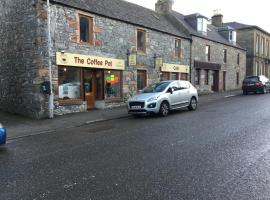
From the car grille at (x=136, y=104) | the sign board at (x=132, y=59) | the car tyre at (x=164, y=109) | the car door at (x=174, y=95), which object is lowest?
the car tyre at (x=164, y=109)

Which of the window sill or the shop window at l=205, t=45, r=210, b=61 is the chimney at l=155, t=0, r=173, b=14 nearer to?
the shop window at l=205, t=45, r=210, b=61

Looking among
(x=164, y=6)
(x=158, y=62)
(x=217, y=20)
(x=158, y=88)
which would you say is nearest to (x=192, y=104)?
(x=158, y=88)

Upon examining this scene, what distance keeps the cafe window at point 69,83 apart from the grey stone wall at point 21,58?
1243 mm

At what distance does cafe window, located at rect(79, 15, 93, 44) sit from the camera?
15.7m

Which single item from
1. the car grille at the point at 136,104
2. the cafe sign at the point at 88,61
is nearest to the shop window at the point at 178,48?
the cafe sign at the point at 88,61

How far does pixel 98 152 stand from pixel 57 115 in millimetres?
7718

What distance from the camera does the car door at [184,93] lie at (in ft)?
47.5

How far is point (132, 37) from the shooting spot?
1880 cm

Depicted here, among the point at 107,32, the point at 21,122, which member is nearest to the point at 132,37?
the point at 107,32

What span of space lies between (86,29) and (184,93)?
6.54 m

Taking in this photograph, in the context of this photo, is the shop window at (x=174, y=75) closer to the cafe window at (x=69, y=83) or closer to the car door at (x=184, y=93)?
the car door at (x=184, y=93)

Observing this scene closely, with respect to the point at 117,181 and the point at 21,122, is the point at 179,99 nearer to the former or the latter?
the point at 21,122

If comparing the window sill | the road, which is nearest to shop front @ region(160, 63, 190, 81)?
the window sill

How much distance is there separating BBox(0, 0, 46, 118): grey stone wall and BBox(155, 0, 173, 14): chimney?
1549 centimetres
